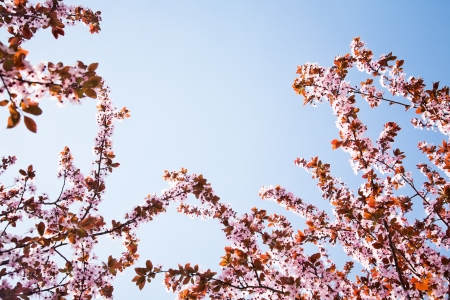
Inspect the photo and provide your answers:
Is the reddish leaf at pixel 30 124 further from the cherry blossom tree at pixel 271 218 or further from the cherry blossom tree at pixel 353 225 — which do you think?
the cherry blossom tree at pixel 353 225

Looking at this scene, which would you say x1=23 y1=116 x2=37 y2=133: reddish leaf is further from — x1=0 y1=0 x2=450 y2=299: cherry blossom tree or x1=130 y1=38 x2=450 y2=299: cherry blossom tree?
x1=130 y1=38 x2=450 y2=299: cherry blossom tree

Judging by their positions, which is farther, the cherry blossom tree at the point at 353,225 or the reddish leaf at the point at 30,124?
the cherry blossom tree at the point at 353,225

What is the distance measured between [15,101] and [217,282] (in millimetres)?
3405

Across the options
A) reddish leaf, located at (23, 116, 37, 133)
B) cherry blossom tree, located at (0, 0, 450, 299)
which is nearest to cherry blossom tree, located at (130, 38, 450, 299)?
cherry blossom tree, located at (0, 0, 450, 299)

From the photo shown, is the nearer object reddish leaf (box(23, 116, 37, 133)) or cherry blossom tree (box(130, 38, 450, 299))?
reddish leaf (box(23, 116, 37, 133))

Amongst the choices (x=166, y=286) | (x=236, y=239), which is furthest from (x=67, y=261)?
(x=236, y=239)

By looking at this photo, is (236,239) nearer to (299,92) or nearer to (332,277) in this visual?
(332,277)

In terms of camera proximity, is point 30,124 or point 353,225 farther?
point 353,225

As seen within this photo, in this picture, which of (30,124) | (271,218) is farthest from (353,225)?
(30,124)

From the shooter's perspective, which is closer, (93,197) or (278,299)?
Result: (278,299)

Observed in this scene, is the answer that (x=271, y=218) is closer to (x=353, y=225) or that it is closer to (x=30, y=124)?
(x=353, y=225)

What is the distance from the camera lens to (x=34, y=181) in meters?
5.33

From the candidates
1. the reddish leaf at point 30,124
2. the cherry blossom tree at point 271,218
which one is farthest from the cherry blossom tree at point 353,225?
the reddish leaf at point 30,124

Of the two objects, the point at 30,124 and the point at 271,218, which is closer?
the point at 30,124
